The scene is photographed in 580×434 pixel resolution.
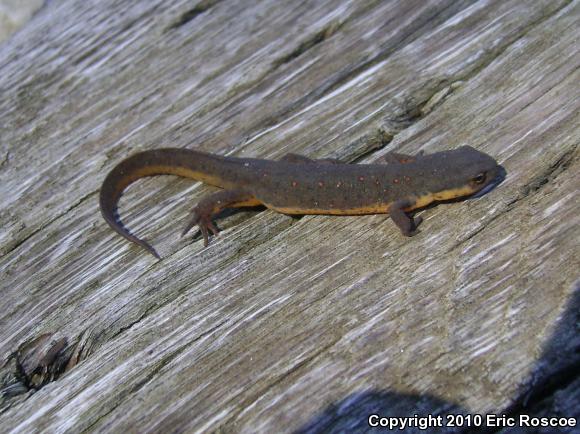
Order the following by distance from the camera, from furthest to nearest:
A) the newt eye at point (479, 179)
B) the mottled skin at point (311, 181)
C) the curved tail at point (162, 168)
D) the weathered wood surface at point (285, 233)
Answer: the curved tail at point (162, 168)
the mottled skin at point (311, 181)
the newt eye at point (479, 179)
the weathered wood surface at point (285, 233)

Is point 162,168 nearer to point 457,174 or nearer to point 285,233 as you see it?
point 285,233

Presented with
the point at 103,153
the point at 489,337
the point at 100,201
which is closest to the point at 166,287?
the point at 100,201

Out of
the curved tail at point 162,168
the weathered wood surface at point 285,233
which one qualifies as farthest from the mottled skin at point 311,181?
the weathered wood surface at point 285,233

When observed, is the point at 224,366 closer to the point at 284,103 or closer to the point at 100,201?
the point at 100,201

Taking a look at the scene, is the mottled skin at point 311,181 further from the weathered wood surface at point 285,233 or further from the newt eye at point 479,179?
the weathered wood surface at point 285,233

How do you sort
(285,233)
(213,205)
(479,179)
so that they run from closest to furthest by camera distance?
(479,179), (285,233), (213,205)

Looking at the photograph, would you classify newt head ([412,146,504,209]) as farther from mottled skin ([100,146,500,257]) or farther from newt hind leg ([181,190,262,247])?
newt hind leg ([181,190,262,247])

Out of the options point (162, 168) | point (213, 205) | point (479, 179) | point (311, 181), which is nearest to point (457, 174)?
point (479, 179)

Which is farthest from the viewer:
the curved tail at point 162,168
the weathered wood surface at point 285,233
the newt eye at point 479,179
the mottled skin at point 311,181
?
the curved tail at point 162,168
